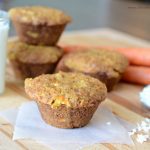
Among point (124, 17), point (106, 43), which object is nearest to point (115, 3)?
point (124, 17)

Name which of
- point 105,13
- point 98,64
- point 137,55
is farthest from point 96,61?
point 105,13

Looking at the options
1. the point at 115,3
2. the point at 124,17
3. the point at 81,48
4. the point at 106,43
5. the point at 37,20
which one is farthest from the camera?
the point at 115,3

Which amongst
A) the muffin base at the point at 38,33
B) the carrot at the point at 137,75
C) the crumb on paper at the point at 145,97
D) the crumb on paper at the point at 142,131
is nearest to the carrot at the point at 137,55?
the carrot at the point at 137,75

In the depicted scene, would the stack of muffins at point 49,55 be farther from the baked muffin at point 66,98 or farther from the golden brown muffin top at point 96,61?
the baked muffin at point 66,98

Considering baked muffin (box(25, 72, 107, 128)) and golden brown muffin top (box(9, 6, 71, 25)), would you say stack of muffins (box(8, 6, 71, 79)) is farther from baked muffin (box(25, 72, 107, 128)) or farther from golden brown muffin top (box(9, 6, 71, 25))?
baked muffin (box(25, 72, 107, 128))

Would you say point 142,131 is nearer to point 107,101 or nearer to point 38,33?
point 107,101

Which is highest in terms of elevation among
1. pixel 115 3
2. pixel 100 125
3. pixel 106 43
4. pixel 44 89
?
pixel 44 89

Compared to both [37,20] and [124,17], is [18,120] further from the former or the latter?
[124,17]
